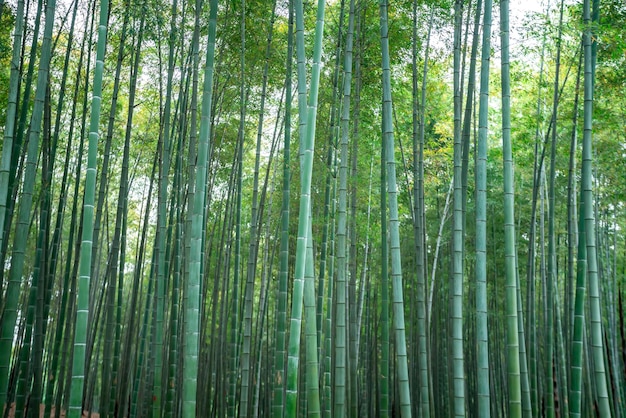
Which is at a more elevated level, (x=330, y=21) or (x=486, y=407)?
(x=330, y=21)

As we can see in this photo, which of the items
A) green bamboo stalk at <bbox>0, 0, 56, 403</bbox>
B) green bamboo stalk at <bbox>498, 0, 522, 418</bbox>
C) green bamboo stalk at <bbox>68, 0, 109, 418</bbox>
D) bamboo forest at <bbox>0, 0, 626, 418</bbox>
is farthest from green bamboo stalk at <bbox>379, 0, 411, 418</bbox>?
green bamboo stalk at <bbox>0, 0, 56, 403</bbox>

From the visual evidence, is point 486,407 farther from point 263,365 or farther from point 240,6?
point 263,365

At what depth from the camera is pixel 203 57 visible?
677 cm

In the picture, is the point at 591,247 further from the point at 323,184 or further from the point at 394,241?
the point at 323,184

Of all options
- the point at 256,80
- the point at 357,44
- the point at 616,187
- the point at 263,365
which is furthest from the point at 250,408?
the point at 616,187

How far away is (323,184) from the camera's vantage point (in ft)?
24.7

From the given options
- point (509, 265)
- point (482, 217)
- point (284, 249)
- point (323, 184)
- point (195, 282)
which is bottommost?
point (195, 282)

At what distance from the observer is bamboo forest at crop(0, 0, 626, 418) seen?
12.2 ft

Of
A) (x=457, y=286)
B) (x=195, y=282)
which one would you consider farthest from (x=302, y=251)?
(x=457, y=286)

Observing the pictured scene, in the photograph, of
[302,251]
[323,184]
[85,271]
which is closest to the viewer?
[302,251]

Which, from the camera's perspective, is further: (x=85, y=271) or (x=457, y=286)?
(x=457, y=286)

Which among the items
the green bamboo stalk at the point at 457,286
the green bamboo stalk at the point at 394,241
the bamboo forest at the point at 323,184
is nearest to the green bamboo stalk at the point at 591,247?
the bamboo forest at the point at 323,184

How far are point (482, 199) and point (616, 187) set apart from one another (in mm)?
5515

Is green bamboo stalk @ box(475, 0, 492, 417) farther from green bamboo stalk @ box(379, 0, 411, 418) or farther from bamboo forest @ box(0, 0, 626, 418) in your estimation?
green bamboo stalk @ box(379, 0, 411, 418)
